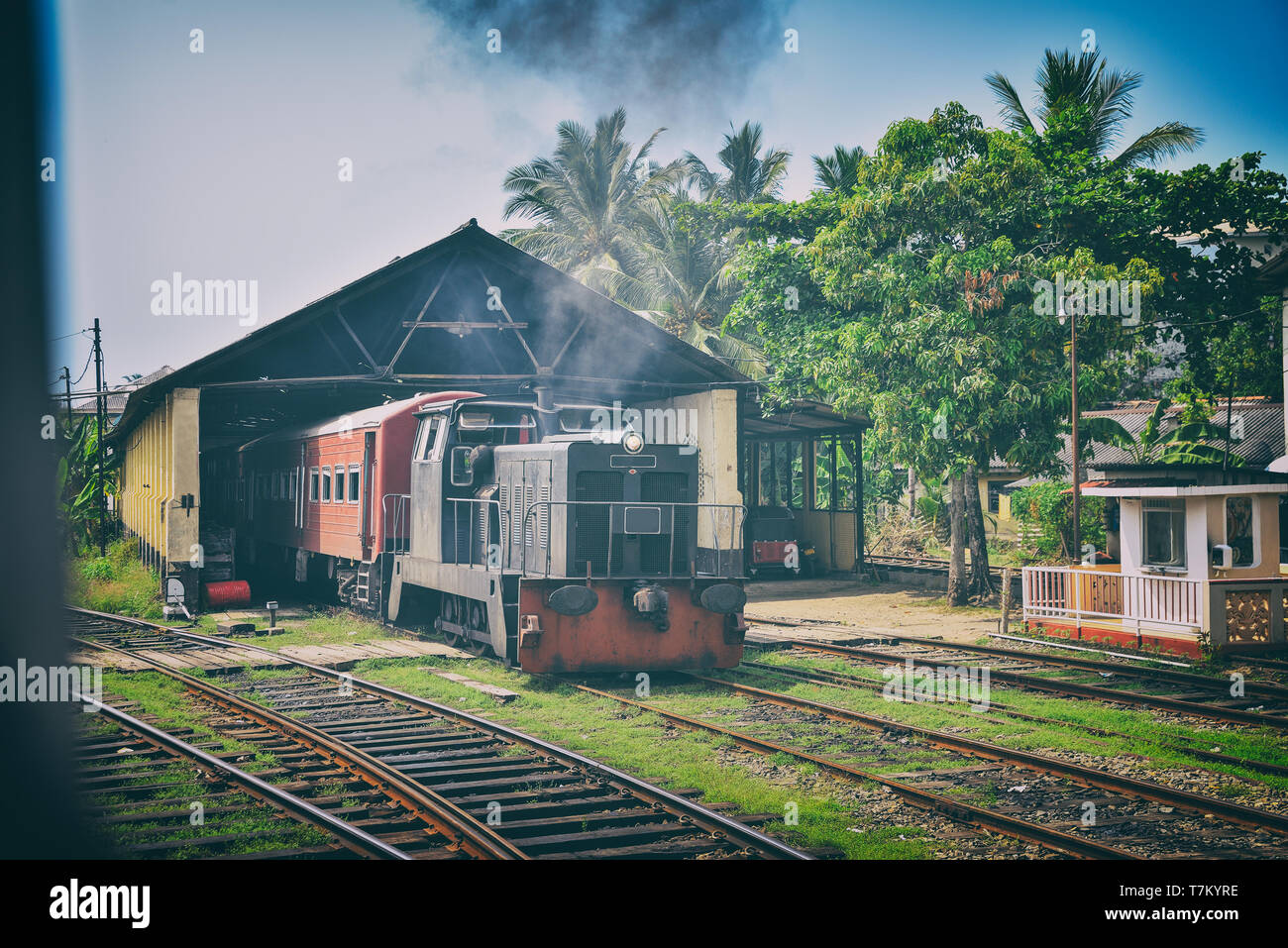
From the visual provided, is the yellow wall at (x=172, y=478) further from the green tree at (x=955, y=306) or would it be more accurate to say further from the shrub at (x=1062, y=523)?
the shrub at (x=1062, y=523)

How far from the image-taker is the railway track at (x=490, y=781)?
6121 mm

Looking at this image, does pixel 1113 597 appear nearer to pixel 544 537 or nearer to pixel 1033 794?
pixel 544 537

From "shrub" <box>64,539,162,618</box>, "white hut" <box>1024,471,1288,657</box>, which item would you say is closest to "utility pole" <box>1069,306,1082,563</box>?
"white hut" <box>1024,471,1288,657</box>

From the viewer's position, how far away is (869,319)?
66.1 ft

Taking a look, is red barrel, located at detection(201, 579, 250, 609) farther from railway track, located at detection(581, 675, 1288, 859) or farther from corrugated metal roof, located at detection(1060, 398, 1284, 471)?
corrugated metal roof, located at detection(1060, 398, 1284, 471)

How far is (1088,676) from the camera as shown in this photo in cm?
1292

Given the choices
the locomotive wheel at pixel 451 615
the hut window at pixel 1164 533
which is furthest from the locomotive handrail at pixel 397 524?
the hut window at pixel 1164 533

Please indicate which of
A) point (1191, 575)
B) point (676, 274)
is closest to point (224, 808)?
point (1191, 575)

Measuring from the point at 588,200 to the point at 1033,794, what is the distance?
22229 mm

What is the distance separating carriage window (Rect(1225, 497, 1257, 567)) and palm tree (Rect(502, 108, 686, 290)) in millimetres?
13625

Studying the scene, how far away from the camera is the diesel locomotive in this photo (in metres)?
11.3

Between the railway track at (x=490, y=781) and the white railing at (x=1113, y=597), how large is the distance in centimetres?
1056

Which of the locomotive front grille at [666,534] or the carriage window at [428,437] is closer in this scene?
the locomotive front grille at [666,534]
